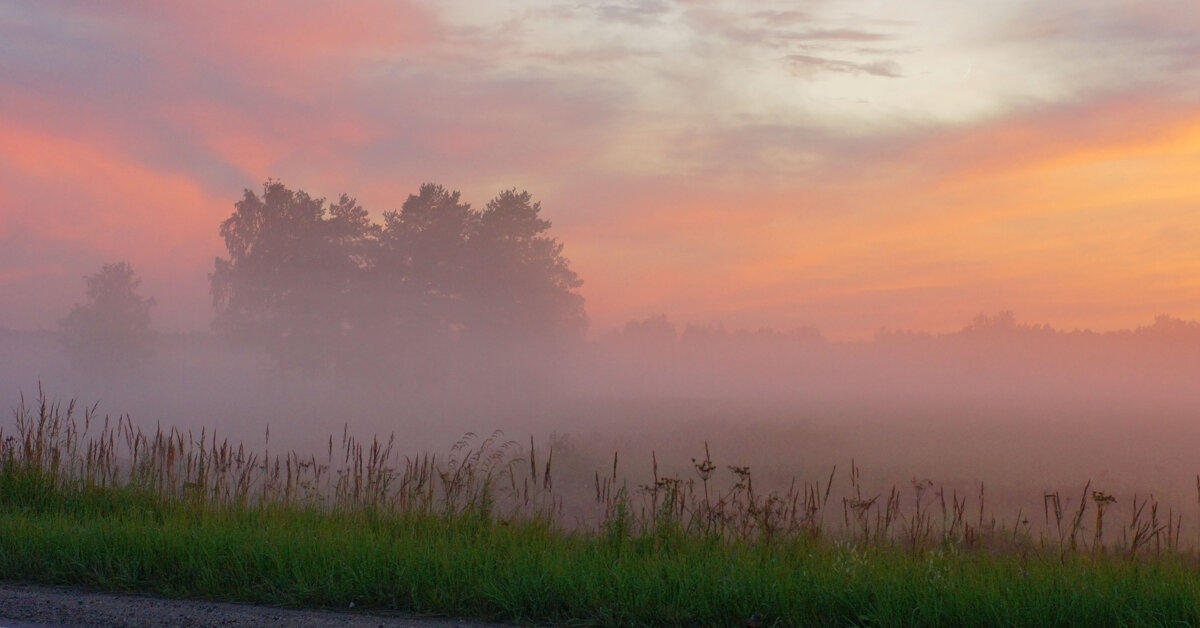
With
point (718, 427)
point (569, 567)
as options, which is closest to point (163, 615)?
point (569, 567)

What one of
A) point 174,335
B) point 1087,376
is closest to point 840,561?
point 1087,376

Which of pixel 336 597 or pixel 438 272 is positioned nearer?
pixel 336 597

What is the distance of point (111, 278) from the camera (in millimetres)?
89812

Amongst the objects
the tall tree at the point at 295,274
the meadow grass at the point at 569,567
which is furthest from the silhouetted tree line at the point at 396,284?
the meadow grass at the point at 569,567

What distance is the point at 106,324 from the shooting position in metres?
89.1

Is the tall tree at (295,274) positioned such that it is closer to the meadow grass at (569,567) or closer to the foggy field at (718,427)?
the foggy field at (718,427)

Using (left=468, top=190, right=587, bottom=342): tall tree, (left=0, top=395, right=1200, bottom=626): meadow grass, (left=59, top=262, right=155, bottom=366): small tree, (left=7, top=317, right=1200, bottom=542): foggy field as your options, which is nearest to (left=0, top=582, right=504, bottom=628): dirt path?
(left=0, top=395, right=1200, bottom=626): meadow grass

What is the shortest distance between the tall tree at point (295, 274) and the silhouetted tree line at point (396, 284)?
0.24ft

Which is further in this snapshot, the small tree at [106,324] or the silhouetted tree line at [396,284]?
the small tree at [106,324]

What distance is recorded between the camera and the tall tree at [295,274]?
60.4m

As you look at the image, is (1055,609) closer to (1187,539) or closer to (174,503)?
(174,503)

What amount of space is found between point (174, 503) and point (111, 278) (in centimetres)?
8980

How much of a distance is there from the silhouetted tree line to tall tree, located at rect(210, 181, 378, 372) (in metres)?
0.07

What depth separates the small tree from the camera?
88.2 meters
